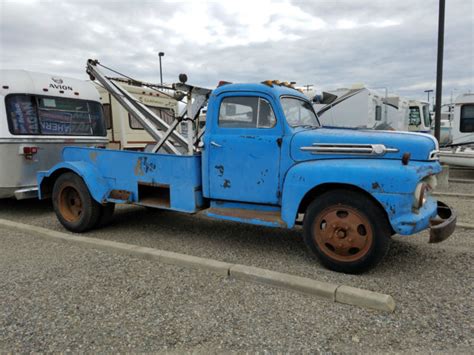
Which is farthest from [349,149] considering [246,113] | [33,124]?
[33,124]

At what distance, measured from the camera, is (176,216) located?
6.98 meters

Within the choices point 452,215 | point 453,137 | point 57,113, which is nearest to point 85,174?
point 57,113

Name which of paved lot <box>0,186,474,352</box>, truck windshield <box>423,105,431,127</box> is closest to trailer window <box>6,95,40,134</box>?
paved lot <box>0,186,474,352</box>

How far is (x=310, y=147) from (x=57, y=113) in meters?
5.30

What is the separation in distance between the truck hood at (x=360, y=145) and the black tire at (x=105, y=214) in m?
3.16

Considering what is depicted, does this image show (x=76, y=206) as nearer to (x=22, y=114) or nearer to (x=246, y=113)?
(x=22, y=114)

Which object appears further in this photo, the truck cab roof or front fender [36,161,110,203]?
front fender [36,161,110,203]

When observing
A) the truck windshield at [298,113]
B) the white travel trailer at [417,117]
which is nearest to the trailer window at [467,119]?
the white travel trailer at [417,117]

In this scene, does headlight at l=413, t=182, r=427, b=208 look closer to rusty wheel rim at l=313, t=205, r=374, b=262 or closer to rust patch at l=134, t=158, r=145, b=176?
rusty wheel rim at l=313, t=205, r=374, b=262

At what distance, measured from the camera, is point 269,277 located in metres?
3.75

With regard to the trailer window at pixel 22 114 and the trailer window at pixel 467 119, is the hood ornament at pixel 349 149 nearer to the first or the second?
the trailer window at pixel 22 114

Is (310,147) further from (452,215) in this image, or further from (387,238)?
(452,215)

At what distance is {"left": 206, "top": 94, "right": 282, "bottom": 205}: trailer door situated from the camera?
4.50 meters

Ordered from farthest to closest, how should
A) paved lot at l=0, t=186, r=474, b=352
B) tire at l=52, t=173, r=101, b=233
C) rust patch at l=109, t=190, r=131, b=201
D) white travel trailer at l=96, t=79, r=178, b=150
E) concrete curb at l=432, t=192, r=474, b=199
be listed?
white travel trailer at l=96, t=79, r=178, b=150 → concrete curb at l=432, t=192, r=474, b=199 → tire at l=52, t=173, r=101, b=233 → rust patch at l=109, t=190, r=131, b=201 → paved lot at l=0, t=186, r=474, b=352
